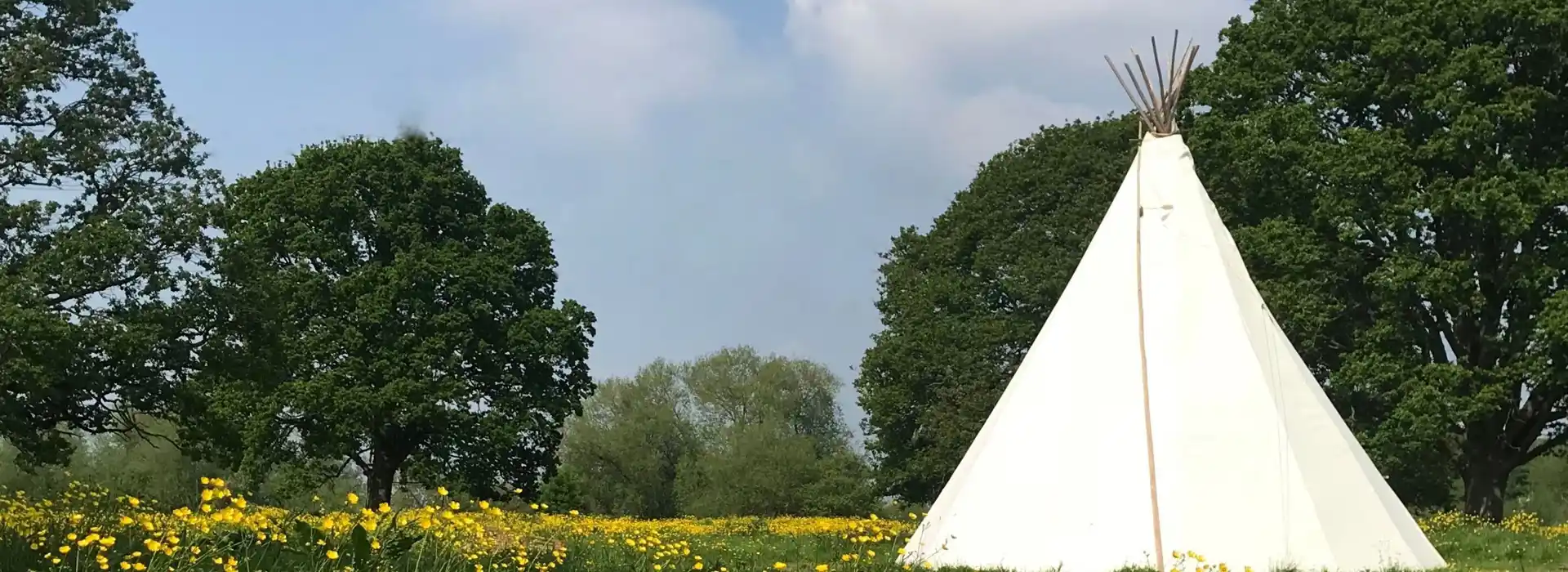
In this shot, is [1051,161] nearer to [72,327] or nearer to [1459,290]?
[1459,290]

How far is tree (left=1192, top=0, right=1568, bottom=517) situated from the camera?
2128 cm

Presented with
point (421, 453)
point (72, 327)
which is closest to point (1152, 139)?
point (72, 327)

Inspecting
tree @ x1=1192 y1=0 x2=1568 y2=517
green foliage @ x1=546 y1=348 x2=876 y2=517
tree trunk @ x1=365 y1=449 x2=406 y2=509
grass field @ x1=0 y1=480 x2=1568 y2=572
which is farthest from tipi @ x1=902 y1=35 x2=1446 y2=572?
green foliage @ x1=546 y1=348 x2=876 y2=517

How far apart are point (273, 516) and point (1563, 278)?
21.9 metres

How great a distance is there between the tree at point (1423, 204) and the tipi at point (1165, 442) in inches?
363

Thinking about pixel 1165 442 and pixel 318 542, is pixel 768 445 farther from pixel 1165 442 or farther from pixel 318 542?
pixel 318 542

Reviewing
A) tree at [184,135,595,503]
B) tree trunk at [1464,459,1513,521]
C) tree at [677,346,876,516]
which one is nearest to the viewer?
tree trunk at [1464,459,1513,521]

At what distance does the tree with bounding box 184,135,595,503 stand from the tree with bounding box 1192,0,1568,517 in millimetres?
17350

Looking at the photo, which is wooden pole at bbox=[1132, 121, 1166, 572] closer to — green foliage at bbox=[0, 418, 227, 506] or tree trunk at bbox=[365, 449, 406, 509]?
tree trunk at bbox=[365, 449, 406, 509]

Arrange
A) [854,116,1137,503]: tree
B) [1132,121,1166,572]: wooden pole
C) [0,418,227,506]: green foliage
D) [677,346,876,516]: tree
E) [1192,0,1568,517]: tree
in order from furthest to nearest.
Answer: [677,346,876,516]: tree < [0,418,227,506]: green foliage < [854,116,1137,503]: tree < [1192,0,1568,517]: tree < [1132,121,1166,572]: wooden pole

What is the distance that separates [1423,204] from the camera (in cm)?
2189

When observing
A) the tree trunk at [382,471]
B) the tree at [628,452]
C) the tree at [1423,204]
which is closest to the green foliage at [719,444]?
the tree at [628,452]

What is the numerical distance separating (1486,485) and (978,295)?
14469 millimetres

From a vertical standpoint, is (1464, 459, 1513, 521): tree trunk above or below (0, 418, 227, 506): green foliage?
below
